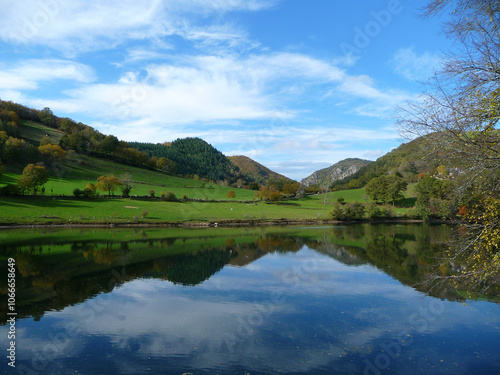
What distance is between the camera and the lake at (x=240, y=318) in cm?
1105

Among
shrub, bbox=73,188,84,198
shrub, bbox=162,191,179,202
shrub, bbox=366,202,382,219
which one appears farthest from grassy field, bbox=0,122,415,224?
shrub, bbox=366,202,382,219

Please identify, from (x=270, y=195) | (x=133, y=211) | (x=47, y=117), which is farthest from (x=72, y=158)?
(x=270, y=195)

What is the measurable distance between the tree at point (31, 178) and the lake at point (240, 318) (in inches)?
1589

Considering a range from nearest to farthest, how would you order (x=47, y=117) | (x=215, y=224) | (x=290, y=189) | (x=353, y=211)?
(x=215, y=224)
(x=353, y=211)
(x=290, y=189)
(x=47, y=117)

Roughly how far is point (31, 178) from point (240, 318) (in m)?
66.8

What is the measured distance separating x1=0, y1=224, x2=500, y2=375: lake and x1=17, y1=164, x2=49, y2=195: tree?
132 ft

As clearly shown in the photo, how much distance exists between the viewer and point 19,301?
56.5 feet

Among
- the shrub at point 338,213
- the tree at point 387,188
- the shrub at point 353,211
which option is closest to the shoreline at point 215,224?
the shrub at point 338,213

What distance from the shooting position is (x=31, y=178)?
6419 cm

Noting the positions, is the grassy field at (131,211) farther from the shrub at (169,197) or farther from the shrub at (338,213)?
the shrub at (169,197)

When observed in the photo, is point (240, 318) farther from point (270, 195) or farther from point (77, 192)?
point (270, 195)

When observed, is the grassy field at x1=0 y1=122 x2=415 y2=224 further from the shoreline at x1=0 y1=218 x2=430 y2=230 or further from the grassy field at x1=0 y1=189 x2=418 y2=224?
the shoreline at x1=0 y1=218 x2=430 y2=230

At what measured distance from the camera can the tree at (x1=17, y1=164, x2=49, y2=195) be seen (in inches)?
2499

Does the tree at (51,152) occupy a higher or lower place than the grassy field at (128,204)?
higher
